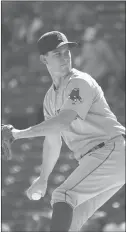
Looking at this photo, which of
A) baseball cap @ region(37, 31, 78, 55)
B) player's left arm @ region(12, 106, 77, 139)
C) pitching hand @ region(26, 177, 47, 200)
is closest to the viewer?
player's left arm @ region(12, 106, 77, 139)

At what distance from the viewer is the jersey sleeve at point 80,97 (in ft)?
9.48

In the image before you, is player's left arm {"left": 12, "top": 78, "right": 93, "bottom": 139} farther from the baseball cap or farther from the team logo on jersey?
the baseball cap

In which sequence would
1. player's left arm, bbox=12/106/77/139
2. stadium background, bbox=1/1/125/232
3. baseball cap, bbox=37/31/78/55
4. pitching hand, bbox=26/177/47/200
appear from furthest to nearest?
1. stadium background, bbox=1/1/125/232
2. pitching hand, bbox=26/177/47/200
3. baseball cap, bbox=37/31/78/55
4. player's left arm, bbox=12/106/77/139

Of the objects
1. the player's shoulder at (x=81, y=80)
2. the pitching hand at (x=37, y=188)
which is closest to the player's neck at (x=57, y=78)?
the player's shoulder at (x=81, y=80)

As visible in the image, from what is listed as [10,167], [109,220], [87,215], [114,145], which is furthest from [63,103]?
[10,167]

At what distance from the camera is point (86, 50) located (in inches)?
262

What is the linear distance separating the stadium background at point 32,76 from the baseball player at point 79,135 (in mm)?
2916

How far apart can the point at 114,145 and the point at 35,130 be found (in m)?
0.45

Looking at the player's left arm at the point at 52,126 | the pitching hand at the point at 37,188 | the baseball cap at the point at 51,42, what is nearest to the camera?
the player's left arm at the point at 52,126

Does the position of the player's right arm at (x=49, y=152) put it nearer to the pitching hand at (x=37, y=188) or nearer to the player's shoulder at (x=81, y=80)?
the pitching hand at (x=37, y=188)

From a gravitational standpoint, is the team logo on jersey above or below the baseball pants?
above

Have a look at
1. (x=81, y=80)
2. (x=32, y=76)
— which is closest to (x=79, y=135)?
(x=81, y=80)

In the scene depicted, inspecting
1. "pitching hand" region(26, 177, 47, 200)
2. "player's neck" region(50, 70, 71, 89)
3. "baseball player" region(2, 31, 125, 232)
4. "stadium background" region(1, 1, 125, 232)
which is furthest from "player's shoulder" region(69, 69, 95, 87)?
"stadium background" region(1, 1, 125, 232)

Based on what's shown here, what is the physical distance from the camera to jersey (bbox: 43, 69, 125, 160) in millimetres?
2914
